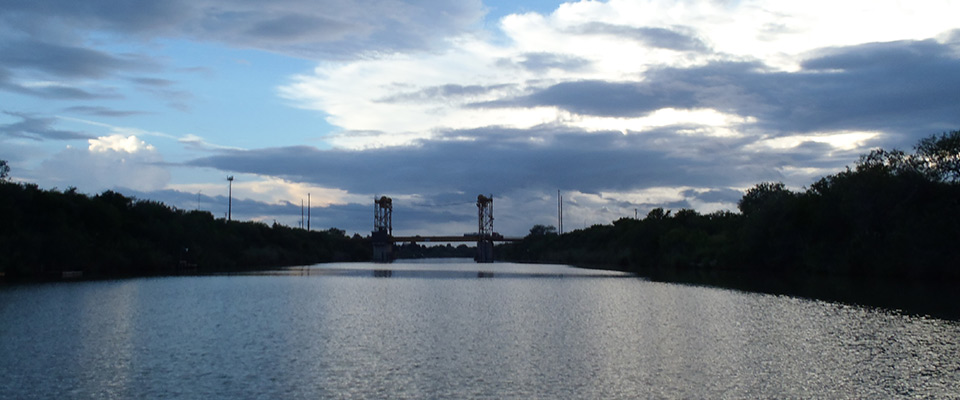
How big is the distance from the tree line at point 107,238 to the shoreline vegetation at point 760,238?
135 millimetres

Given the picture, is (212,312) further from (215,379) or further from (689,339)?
(689,339)

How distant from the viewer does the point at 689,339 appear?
→ 25234mm

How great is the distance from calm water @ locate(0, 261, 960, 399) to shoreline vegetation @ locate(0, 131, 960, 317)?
12.9 meters

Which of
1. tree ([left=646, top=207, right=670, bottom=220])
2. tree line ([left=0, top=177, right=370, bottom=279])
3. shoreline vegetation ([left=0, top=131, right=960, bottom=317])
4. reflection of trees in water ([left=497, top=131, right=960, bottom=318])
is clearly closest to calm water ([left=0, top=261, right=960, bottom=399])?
shoreline vegetation ([left=0, top=131, right=960, bottom=317])

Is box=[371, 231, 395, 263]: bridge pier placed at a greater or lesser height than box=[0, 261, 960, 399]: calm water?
greater

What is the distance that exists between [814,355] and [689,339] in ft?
13.7

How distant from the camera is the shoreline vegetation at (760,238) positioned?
58.3m

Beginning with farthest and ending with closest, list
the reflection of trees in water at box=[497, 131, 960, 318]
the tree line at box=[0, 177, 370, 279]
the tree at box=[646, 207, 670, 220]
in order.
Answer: the tree at box=[646, 207, 670, 220]
the tree line at box=[0, 177, 370, 279]
the reflection of trees in water at box=[497, 131, 960, 318]

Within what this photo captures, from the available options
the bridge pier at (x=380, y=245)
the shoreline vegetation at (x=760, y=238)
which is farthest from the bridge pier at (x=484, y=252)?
the shoreline vegetation at (x=760, y=238)

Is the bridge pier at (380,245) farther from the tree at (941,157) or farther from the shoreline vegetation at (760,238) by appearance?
the tree at (941,157)

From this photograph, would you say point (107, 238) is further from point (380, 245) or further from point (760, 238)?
point (380, 245)

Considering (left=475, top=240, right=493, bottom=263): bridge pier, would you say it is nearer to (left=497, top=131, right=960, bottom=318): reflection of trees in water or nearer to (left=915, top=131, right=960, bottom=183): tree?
(left=497, top=131, right=960, bottom=318): reflection of trees in water

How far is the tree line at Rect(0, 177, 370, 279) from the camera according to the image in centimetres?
6650

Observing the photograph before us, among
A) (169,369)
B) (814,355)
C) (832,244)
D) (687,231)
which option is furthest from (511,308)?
(687,231)
